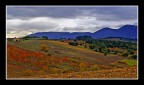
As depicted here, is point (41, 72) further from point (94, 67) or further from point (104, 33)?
point (104, 33)

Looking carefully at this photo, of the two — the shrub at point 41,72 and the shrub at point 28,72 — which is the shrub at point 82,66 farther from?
the shrub at point 28,72

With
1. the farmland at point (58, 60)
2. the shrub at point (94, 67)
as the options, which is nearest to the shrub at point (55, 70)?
the farmland at point (58, 60)

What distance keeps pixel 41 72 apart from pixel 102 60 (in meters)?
1.15

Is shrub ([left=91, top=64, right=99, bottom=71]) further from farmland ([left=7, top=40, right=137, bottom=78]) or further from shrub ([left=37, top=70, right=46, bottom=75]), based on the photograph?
shrub ([left=37, top=70, right=46, bottom=75])

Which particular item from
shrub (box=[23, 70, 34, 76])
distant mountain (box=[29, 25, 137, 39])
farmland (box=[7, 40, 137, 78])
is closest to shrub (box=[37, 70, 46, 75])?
farmland (box=[7, 40, 137, 78])

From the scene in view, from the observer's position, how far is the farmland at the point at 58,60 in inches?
237

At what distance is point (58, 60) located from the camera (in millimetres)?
6055

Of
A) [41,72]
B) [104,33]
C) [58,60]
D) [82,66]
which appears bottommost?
[41,72]

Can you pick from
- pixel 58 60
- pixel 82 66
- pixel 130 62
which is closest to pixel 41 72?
pixel 58 60

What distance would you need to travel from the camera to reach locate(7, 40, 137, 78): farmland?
237 inches

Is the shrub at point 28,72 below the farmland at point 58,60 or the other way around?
below
